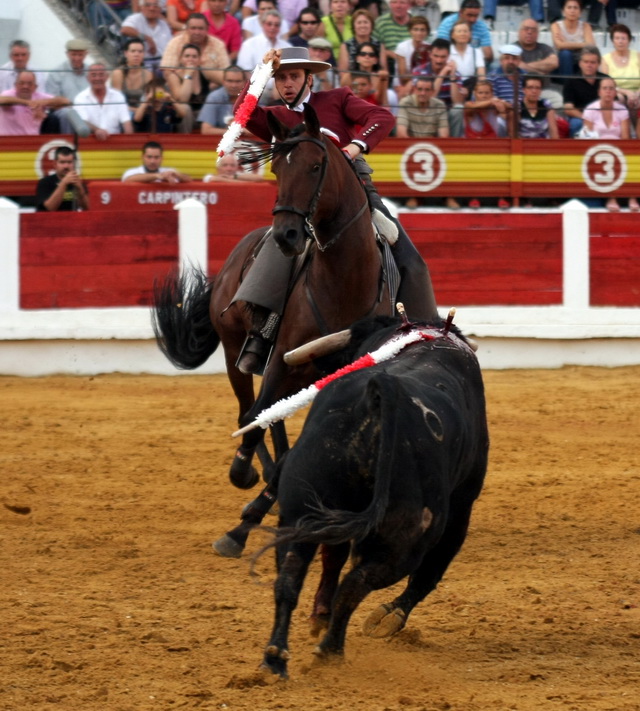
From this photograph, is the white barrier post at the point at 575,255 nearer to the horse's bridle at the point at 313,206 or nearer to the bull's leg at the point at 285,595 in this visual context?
the horse's bridle at the point at 313,206

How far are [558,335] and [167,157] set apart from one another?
3692 mm

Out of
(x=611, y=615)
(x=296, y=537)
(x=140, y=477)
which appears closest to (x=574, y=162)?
(x=140, y=477)

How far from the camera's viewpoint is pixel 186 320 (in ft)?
22.0

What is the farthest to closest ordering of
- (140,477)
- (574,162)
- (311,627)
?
1. (574,162)
2. (140,477)
3. (311,627)

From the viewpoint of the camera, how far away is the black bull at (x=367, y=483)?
3.31 meters

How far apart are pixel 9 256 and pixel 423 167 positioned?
3.80 m

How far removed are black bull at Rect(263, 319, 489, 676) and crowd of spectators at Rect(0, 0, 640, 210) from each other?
22.9 ft

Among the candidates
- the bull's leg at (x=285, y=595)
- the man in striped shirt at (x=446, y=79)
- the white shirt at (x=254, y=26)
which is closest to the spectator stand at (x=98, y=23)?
the white shirt at (x=254, y=26)

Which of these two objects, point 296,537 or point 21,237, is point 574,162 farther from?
point 296,537

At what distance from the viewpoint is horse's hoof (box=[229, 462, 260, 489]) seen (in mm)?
5906

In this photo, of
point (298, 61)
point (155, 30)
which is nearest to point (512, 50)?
point (155, 30)

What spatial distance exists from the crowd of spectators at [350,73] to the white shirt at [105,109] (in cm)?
1

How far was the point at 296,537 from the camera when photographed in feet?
10.9

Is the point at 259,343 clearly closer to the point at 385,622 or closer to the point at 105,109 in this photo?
the point at 385,622
